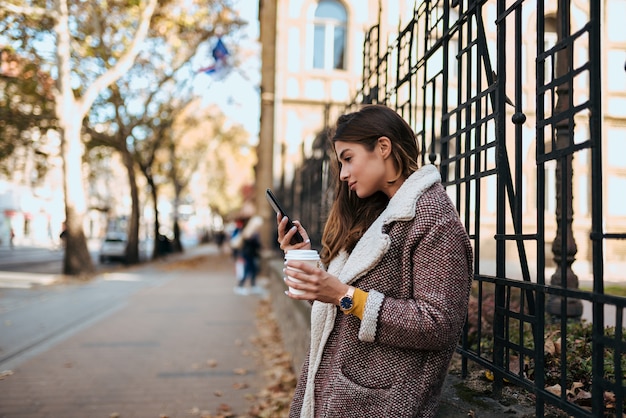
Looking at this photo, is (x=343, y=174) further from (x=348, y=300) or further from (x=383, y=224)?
(x=348, y=300)

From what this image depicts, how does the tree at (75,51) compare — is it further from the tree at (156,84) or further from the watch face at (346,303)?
the watch face at (346,303)

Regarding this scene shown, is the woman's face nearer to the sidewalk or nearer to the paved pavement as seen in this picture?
the paved pavement

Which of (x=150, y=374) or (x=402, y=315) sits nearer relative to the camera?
(x=402, y=315)

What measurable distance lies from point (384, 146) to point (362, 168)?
0.34ft


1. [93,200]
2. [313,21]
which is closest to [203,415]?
[313,21]

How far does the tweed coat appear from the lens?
162 cm

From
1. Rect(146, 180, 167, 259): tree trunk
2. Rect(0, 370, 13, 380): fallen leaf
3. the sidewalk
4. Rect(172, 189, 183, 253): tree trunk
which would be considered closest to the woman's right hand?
the sidewalk

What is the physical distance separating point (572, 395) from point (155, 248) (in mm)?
28949

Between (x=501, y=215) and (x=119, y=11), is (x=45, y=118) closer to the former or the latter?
(x=119, y=11)

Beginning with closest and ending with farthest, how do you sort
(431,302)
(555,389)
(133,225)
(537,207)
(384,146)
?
1. (431,302)
2. (384,146)
3. (537,207)
4. (555,389)
5. (133,225)

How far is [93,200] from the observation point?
226 ft

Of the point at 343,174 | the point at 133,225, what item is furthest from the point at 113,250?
the point at 343,174

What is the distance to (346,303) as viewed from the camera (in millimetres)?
1697

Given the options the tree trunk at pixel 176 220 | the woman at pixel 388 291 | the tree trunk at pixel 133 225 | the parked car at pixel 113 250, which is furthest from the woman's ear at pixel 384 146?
the tree trunk at pixel 176 220
